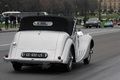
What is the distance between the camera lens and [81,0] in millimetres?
123250

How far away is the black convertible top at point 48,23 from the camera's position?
11766 millimetres

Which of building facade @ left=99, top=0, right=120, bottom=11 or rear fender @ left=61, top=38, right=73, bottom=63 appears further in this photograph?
building facade @ left=99, top=0, right=120, bottom=11

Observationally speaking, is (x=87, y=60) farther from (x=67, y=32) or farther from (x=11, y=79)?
(x=11, y=79)

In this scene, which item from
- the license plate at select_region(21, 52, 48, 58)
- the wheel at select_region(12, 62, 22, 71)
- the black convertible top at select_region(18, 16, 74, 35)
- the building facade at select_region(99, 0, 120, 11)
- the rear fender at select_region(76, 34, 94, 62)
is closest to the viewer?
the license plate at select_region(21, 52, 48, 58)

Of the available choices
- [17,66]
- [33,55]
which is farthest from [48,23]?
[17,66]

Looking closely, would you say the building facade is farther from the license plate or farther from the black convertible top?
the license plate

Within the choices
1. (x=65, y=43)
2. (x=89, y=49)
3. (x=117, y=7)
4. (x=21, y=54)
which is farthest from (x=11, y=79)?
(x=117, y=7)

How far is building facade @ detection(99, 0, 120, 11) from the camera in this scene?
601 ft

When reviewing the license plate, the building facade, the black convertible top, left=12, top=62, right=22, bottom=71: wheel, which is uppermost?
the black convertible top

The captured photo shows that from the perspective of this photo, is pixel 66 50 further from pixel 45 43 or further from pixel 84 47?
pixel 84 47

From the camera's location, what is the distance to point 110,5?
186 metres

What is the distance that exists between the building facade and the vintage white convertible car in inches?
6643

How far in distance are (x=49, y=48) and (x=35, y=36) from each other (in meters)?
0.56

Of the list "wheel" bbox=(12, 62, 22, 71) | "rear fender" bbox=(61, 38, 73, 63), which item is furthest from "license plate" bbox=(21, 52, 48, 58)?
"wheel" bbox=(12, 62, 22, 71)
